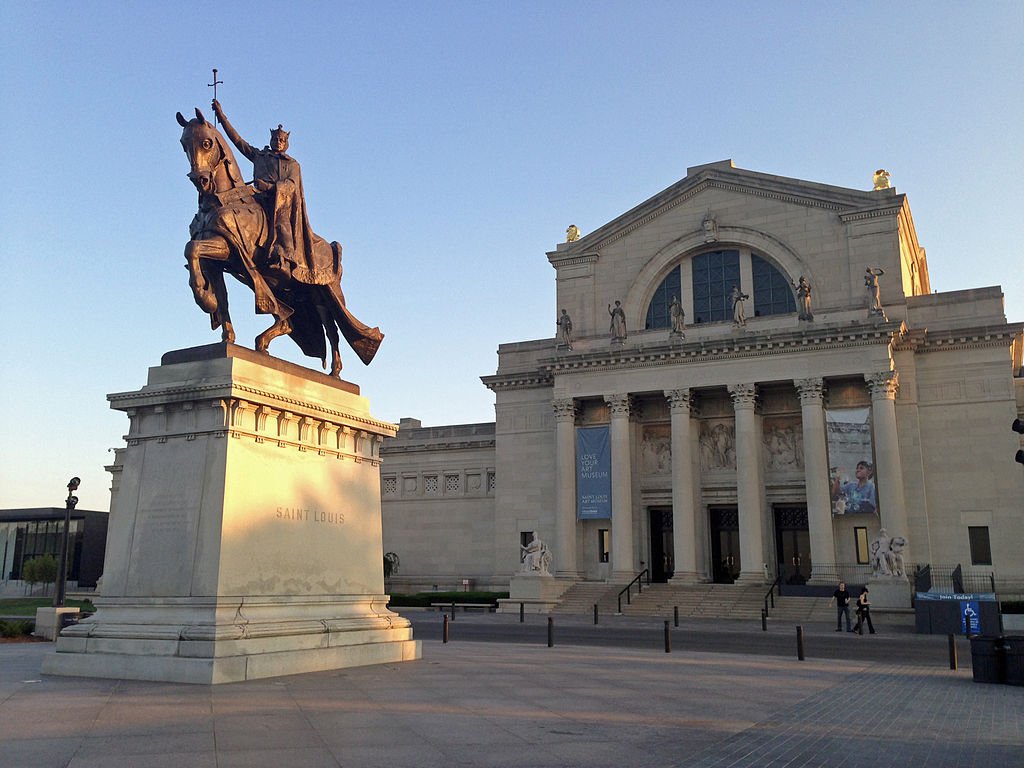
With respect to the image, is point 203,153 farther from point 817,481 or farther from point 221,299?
point 817,481

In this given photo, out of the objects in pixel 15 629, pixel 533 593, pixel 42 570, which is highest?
pixel 42 570

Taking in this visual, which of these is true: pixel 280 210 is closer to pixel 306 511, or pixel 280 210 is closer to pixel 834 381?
pixel 306 511

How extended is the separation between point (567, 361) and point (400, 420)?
64.4ft

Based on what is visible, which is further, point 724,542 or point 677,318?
point 724,542

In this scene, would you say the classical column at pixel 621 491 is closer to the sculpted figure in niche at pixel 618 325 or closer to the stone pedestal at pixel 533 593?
the stone pedestal at pixel 533 593

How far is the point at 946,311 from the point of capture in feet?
138

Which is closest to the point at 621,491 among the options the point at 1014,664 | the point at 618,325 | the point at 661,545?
the point at 661,545

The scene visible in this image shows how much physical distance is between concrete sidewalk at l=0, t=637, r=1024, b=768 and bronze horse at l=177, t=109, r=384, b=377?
6.22m

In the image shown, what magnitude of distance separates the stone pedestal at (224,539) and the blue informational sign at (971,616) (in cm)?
2019

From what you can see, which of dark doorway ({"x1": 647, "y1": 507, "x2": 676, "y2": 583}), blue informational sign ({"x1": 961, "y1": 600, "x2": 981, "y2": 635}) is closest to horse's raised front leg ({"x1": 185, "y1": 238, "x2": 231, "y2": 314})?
blue informational sign ({"x1": 961, "y1": 600, "x2": 981, "y2": 635})

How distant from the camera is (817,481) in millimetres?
40812

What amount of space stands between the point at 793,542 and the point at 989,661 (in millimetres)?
29090

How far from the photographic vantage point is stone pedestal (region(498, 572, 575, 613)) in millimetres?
41312

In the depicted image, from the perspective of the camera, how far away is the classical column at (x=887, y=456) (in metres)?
39.1
